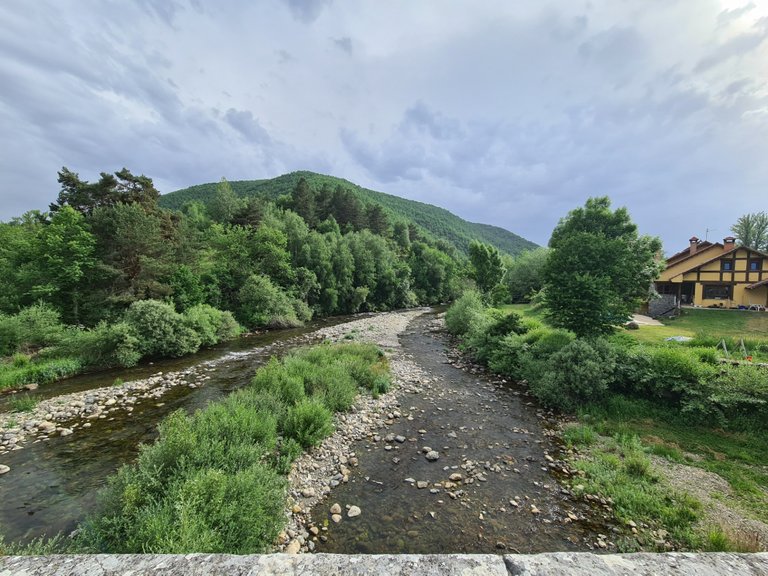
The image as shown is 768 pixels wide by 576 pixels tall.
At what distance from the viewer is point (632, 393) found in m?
12.7

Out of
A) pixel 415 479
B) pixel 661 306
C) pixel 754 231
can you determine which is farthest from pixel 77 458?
pixel 754 231

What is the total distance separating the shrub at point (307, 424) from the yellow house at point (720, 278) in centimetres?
4494

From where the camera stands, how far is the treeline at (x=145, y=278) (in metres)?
18.5

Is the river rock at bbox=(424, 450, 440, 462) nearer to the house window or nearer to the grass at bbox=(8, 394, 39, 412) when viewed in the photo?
the grass at bbox=(8, 394, 39, 412)

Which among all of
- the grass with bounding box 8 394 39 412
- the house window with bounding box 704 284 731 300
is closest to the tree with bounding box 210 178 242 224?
the grass with bounding box 8 394 39 412

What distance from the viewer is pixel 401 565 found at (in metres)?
2.46

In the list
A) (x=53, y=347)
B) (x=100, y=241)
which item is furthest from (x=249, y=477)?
(x=100, y=241)

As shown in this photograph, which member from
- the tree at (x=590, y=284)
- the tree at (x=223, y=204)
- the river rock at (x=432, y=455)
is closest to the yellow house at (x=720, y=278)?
the tree at (x=590, y=284)

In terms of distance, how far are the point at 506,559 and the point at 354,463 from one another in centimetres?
738

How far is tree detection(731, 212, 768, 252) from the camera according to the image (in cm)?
5928

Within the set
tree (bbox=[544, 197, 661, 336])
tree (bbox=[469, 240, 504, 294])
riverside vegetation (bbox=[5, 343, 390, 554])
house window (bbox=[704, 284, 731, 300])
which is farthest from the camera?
tree (bbox=[469, 240, 504, 294])

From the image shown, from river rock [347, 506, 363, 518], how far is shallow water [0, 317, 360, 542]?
18.7ft

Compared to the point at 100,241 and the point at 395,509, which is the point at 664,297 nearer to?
the point at 395,509

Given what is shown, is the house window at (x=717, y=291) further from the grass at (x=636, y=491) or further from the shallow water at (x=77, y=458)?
the shallow water at (x=77, y=458)
